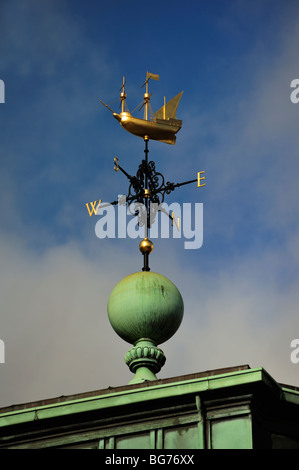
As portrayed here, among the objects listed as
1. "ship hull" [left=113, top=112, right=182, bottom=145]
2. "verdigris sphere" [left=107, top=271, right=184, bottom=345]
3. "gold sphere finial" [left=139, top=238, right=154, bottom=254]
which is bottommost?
"verdigris sphere" [left=107, top=271, right=184, bottom=345]

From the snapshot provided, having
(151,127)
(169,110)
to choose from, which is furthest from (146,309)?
(169,110)

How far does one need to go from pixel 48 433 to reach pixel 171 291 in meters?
5.64

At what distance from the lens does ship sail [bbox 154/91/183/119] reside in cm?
3488

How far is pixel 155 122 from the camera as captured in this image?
113 ft

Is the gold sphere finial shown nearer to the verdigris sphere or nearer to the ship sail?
the verdigris sphere

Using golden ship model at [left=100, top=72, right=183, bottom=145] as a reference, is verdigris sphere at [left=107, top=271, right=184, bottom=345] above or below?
below

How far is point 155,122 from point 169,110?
3.02 ft

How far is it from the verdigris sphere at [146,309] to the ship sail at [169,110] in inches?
212

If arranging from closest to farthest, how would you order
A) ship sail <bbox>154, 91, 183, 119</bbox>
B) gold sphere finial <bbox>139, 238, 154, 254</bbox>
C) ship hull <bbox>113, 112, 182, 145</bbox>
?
gold sphere finial <bbox>139, 238, 154, 254</bbox> → ship hull <bbox>113, 112, 182, 145</bbox> → ship sail <bbox>154, 91, 183, 119</bbox>

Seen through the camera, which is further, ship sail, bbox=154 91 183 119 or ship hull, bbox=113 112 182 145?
ship sail, bbox=154 91 183 119

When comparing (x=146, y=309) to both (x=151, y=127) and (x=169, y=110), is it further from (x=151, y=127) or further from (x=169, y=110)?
(x=169, y=110)

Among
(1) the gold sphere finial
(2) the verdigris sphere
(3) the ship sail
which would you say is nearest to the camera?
(2) the verdigris sphere
